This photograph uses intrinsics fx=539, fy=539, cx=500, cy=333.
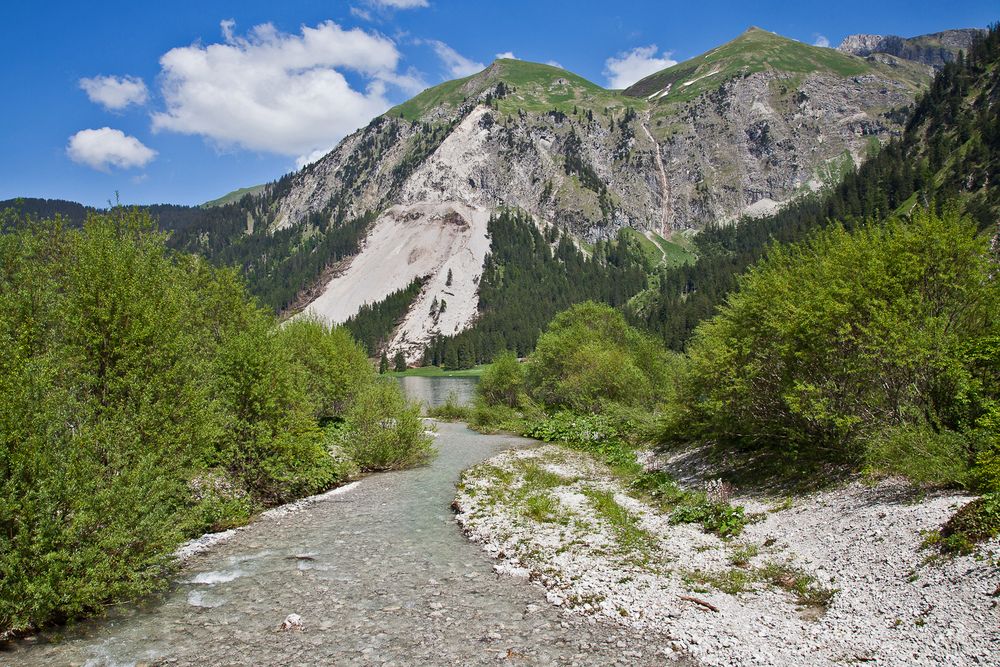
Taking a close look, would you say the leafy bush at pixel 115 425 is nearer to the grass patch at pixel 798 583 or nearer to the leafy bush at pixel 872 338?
the grass patch at pixel 798 583

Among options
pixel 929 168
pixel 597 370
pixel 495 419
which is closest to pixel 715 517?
pixel 597 370

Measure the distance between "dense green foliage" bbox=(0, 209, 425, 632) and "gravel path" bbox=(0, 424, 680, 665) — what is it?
1.07 metres

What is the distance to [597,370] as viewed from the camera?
2143 inches

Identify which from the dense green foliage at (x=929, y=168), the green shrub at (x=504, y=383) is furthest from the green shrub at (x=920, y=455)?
the dense green foliage at (x=929, y=168)

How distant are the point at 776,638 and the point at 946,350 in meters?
12.0

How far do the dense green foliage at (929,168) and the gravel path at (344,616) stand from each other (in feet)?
332

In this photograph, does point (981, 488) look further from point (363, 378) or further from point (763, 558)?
point (363, 378)

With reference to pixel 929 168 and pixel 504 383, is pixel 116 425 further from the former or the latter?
pixel 929 168

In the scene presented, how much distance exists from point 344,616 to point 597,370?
43.8 metres

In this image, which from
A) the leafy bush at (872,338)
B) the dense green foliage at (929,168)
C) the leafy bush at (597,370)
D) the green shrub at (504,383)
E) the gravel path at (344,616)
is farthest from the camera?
the dense green foliage at (929,168)

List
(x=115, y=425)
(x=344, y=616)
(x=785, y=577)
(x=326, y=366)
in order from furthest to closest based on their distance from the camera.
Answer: (x=326, y=366) < (x=115, y=425) < (x=785, y=577) < (x=344, y=616)

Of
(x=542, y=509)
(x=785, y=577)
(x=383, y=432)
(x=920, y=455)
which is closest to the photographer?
(x=785, y=577)

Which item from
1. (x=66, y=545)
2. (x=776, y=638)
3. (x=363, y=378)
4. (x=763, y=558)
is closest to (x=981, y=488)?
(x=763, y=558)

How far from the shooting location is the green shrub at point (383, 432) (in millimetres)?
34656
